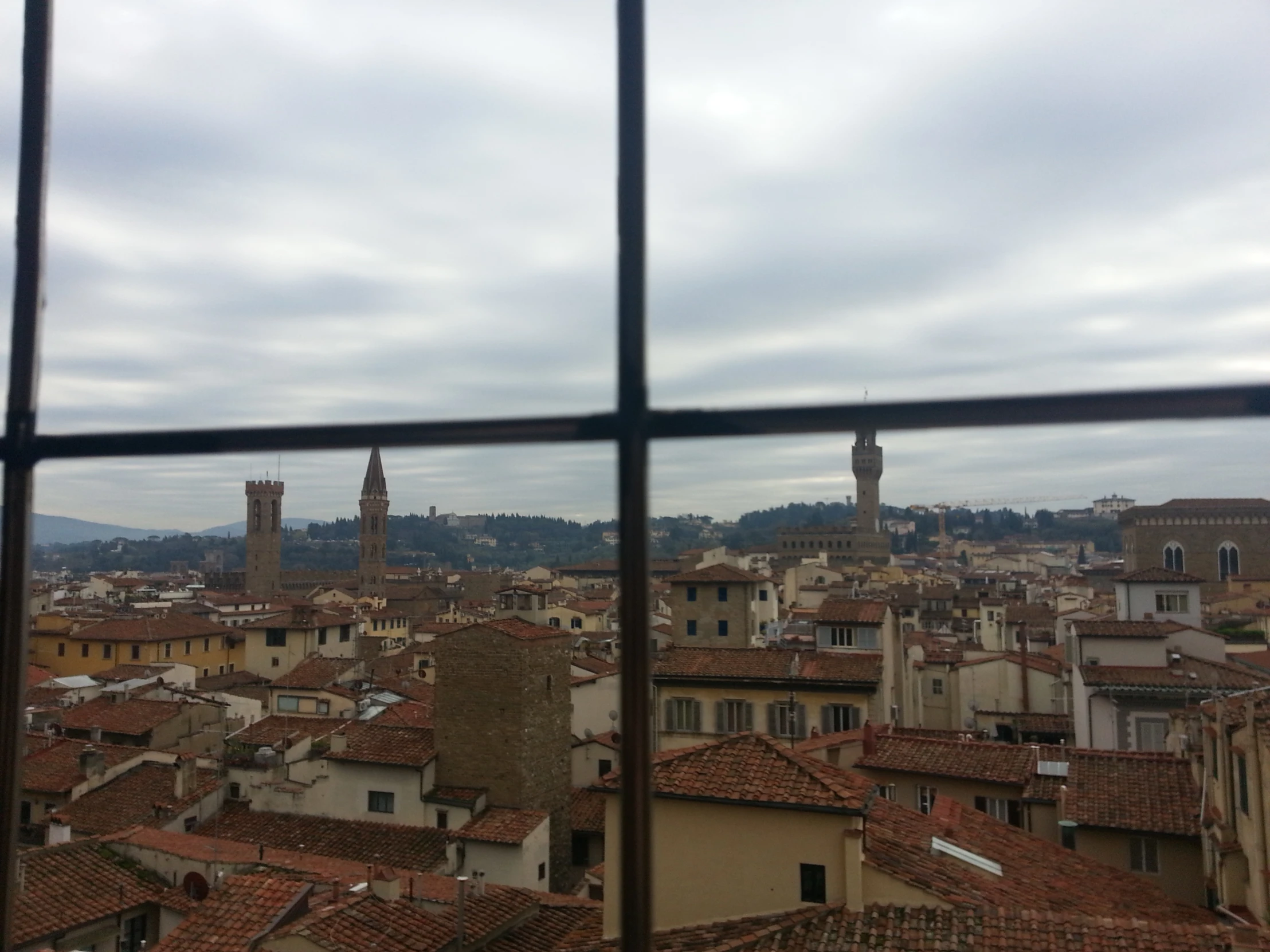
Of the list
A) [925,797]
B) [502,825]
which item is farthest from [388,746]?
[925,797]

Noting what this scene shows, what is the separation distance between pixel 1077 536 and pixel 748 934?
37495mm

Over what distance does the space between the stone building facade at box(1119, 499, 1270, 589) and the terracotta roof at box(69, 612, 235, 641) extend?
2946 cm

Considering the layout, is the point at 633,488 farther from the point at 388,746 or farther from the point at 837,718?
the point at 388,746

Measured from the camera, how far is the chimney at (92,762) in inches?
502

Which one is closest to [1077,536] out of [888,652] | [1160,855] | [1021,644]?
[1021,644]

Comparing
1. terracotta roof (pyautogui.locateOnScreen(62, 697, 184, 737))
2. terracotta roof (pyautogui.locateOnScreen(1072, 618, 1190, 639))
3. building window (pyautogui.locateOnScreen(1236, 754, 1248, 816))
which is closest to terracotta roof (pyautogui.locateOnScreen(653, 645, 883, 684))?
terracotta roof (pyautogui.locateOnScreen(1072, 618, 1190, 639))

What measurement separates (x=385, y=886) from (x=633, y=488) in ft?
28.3

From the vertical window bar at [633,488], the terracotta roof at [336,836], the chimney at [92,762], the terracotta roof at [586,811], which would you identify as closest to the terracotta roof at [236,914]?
the terracotta roof at [336,836]

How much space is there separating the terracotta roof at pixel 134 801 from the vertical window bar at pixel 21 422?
41.7ft

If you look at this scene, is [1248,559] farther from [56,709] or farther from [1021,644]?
[56,709]

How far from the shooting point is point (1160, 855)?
9.00m

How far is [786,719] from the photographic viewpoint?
1468 cm

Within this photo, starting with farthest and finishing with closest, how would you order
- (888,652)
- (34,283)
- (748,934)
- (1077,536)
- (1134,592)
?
1. (1077,536)
2. (1134,592)
3. (888,652)
4. (748,934)
5. (34,283)

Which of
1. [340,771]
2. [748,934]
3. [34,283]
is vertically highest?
[34,283]
